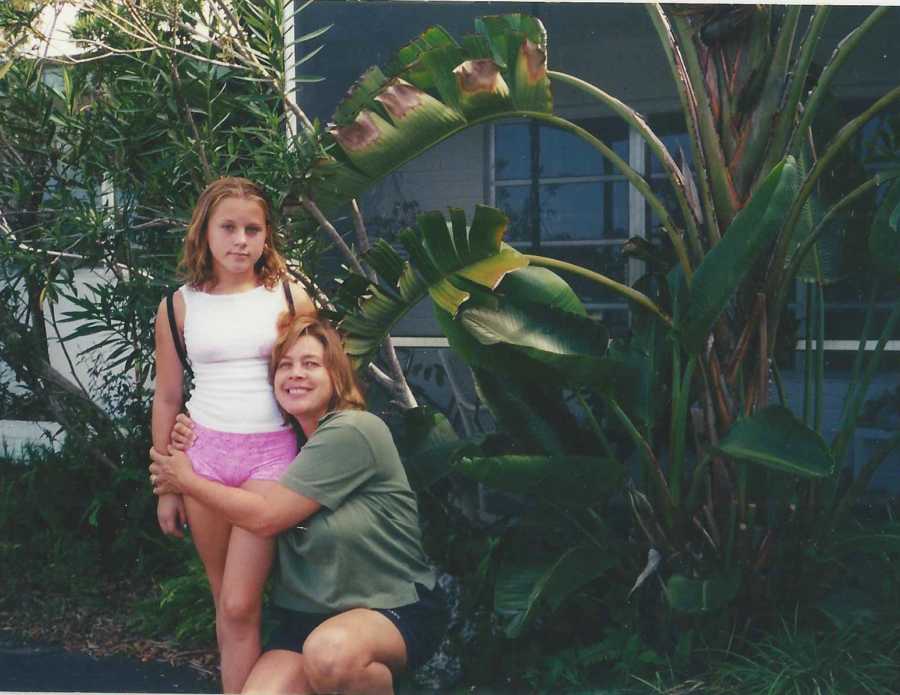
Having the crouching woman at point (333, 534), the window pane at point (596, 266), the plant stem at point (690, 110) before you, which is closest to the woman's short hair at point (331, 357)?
the crouching woman at point (333, 534)

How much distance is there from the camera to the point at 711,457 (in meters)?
3.95

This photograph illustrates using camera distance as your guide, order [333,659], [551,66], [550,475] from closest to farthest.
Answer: [333,659]
[550,475]
[551,66]

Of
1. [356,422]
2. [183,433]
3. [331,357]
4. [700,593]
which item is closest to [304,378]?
[331,357]

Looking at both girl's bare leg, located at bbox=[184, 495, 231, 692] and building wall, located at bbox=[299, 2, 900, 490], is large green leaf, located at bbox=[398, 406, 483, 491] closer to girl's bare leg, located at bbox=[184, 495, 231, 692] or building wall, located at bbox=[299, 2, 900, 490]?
girl's bare leg, located at bbox=[184, 495, 231, 692]

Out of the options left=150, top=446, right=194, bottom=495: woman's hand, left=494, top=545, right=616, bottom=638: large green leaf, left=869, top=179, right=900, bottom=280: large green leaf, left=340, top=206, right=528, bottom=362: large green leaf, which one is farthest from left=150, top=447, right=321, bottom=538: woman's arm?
left=869, top=179, right=900, bottom=280: large green leaf

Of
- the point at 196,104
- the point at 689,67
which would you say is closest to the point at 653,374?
the point at 689,67

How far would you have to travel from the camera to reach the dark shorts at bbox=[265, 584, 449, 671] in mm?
3193

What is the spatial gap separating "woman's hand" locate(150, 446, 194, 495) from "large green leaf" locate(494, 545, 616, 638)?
1329 mm

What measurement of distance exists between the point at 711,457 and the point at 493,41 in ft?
5.79

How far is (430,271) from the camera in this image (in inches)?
153

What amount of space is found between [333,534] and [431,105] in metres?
1.68

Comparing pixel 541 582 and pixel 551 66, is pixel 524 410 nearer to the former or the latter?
pixel 541 582

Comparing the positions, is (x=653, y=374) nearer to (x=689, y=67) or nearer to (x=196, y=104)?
(x=689, y=67)

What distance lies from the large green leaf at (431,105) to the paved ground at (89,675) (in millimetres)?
2205
